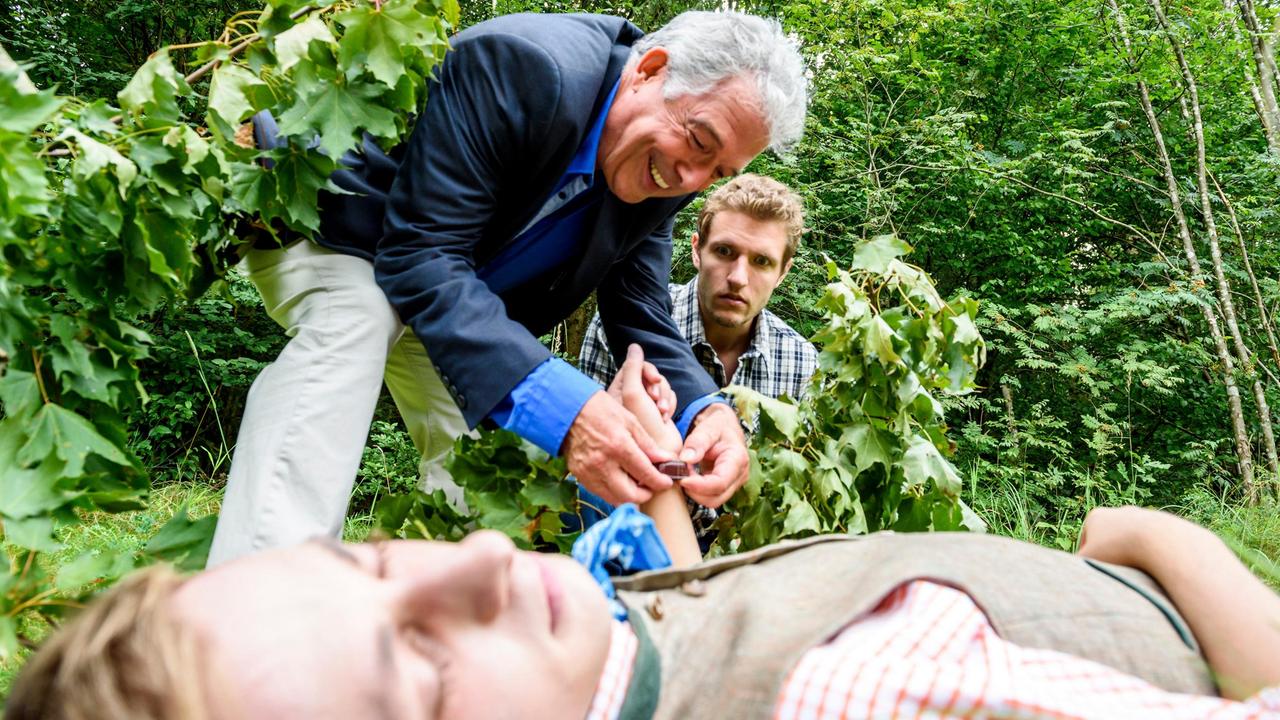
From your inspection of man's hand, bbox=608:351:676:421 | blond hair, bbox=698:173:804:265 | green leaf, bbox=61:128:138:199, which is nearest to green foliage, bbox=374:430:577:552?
man's hand, bbox=608:351:676:421

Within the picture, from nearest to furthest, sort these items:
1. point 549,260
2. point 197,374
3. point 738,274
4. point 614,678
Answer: point 614,678
point 549,260
point 738,274
point 197,374

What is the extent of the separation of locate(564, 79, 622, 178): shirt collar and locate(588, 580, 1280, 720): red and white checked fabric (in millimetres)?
1369

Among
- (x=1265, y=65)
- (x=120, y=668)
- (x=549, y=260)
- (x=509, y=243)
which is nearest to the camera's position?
(x=120, y=668)

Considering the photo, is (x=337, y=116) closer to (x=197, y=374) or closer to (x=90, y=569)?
(x=90, y=569)

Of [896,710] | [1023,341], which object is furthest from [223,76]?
[1023,341]

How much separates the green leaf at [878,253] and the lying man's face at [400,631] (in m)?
1.33

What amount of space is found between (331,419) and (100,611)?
79cm

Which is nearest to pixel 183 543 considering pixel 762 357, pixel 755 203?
pixel 762 357

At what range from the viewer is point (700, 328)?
147 inches

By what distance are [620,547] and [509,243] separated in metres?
1.01

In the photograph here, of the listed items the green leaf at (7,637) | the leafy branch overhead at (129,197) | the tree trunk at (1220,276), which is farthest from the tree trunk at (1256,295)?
the green leaf at (7,637)

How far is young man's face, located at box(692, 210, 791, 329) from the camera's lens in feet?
11.7

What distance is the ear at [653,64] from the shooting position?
206 centimetres

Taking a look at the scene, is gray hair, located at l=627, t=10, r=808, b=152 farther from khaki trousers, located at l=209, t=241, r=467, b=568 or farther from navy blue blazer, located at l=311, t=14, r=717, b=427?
khaki trousers, located at l=209, t=241, r=467, b=568
